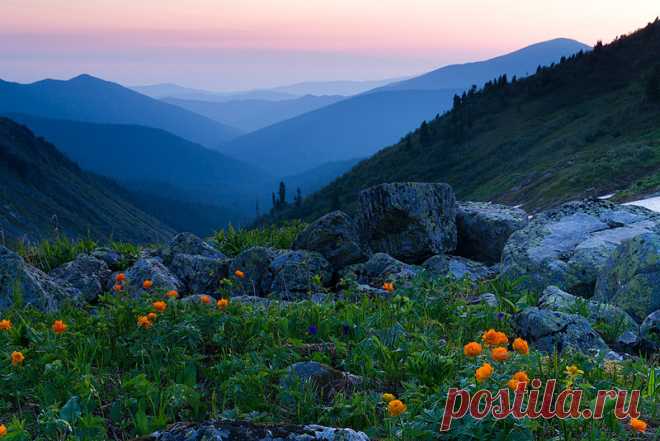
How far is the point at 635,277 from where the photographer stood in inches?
286

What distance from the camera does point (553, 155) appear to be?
5656cm

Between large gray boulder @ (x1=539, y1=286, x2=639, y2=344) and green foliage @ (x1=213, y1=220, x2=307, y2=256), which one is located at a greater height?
large gray boulder @ (x1=539, y1=286, x2=639, y2=344)

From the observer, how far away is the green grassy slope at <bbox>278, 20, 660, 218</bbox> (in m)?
34.9

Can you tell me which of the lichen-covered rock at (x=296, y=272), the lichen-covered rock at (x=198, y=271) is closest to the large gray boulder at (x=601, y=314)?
the lichen-covered rock at (x=296, y=272)

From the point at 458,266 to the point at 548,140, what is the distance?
64.0m

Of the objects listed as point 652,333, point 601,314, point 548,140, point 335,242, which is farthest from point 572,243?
point 548,140

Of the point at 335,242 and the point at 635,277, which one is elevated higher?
the point at 635,277

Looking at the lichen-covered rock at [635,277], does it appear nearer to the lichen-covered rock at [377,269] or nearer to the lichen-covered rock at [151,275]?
the lichen-covered rock at [377,269]

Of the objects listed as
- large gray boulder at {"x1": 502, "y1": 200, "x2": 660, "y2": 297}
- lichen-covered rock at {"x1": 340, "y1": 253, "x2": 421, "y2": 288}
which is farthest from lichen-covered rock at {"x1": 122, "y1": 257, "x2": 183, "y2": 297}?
large gray boulder at {"x1": 502, "y1": 200, "x2": 660, "y2": 297}

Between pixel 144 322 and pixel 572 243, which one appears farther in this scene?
pixel 572 243

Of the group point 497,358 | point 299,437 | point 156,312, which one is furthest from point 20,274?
point 497,358

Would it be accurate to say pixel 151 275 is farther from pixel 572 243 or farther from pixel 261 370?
pixel 572 243

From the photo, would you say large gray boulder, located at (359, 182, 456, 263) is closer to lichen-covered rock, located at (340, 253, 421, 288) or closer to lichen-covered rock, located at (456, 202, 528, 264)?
lichen-covered rock, located at (456, 202, 528, 264)

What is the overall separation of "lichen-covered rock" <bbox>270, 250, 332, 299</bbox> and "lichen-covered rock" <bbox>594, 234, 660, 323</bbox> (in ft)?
15.0
